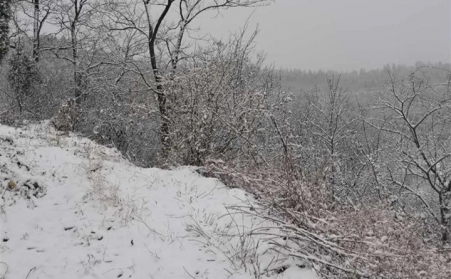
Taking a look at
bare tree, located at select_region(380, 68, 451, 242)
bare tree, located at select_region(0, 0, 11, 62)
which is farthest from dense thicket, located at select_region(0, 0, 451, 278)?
bare tree, located at select_region(0, 0, 11, 62)

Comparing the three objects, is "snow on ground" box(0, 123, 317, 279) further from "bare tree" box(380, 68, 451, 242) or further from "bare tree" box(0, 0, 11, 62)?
"bare tree" box(380, 68, 451, 242)

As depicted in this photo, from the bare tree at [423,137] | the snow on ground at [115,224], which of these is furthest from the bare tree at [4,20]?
the bare tree at [423,137]

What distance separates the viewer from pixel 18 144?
6.63 metres

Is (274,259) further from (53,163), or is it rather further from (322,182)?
(53,163)

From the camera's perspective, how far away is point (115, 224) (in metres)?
4.84

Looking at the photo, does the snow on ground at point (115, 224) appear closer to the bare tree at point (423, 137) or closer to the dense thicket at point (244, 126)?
the dense thicket at point (244, 126)

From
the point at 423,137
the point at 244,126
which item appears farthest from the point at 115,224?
the point at 423,137

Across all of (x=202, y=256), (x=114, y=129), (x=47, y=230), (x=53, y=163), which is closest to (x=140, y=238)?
(x=202, y=256)

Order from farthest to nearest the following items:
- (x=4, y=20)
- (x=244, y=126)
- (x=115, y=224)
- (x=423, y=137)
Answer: (x=423, y=137) < (x=244, y=126) < (x=4, y=20) < (x=115, y=224)

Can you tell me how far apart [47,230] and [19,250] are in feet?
1.63

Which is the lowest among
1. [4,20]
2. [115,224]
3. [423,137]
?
[115,224]

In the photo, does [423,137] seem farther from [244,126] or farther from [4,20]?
[4,20]

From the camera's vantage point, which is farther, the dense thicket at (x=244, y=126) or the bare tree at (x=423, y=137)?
the bare tree at (x=423, y=137)

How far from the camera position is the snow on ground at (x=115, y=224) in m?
3.99
